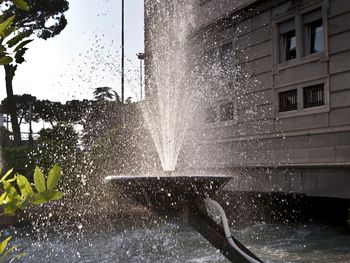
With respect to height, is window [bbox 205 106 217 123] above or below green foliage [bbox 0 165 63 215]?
above

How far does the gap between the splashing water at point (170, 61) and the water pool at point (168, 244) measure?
4.62 meters

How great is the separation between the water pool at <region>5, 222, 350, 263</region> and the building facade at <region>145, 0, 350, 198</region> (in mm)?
1223

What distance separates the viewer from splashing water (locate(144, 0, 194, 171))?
15.2 meters

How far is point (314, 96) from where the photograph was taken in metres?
11.6

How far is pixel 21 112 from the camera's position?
5938 centimetres

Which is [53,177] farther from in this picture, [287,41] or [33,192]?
[287,41]

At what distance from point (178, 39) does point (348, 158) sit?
7.88 m

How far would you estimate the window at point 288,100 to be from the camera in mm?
12148

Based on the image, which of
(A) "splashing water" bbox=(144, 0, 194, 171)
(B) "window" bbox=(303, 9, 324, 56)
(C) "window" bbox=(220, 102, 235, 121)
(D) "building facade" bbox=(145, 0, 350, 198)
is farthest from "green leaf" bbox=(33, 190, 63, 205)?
(C) "window" bbox=(220, 102, 235, 121)

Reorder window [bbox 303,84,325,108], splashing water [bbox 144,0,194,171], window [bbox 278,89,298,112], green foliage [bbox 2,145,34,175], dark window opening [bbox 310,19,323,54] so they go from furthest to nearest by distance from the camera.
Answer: green foliage [bbox 2,145,34,175], splashing water [bbox 144,0,194,171], window [bbox 278,89,298,112], dark window opening [bbox 310,19,323,54], window [bbox 303,84,325,108]

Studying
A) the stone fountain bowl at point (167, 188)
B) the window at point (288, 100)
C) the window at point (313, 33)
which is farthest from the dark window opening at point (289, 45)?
the stone fountain bowl at point (167, 188)

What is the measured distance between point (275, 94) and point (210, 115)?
301cm

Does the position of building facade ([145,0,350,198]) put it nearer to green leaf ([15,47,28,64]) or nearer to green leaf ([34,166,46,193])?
green leaf ([15,47,28,64])

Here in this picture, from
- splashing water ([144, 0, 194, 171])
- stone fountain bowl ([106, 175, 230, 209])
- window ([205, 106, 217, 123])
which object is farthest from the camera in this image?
splashing water ([144, 0, 194, 171])
